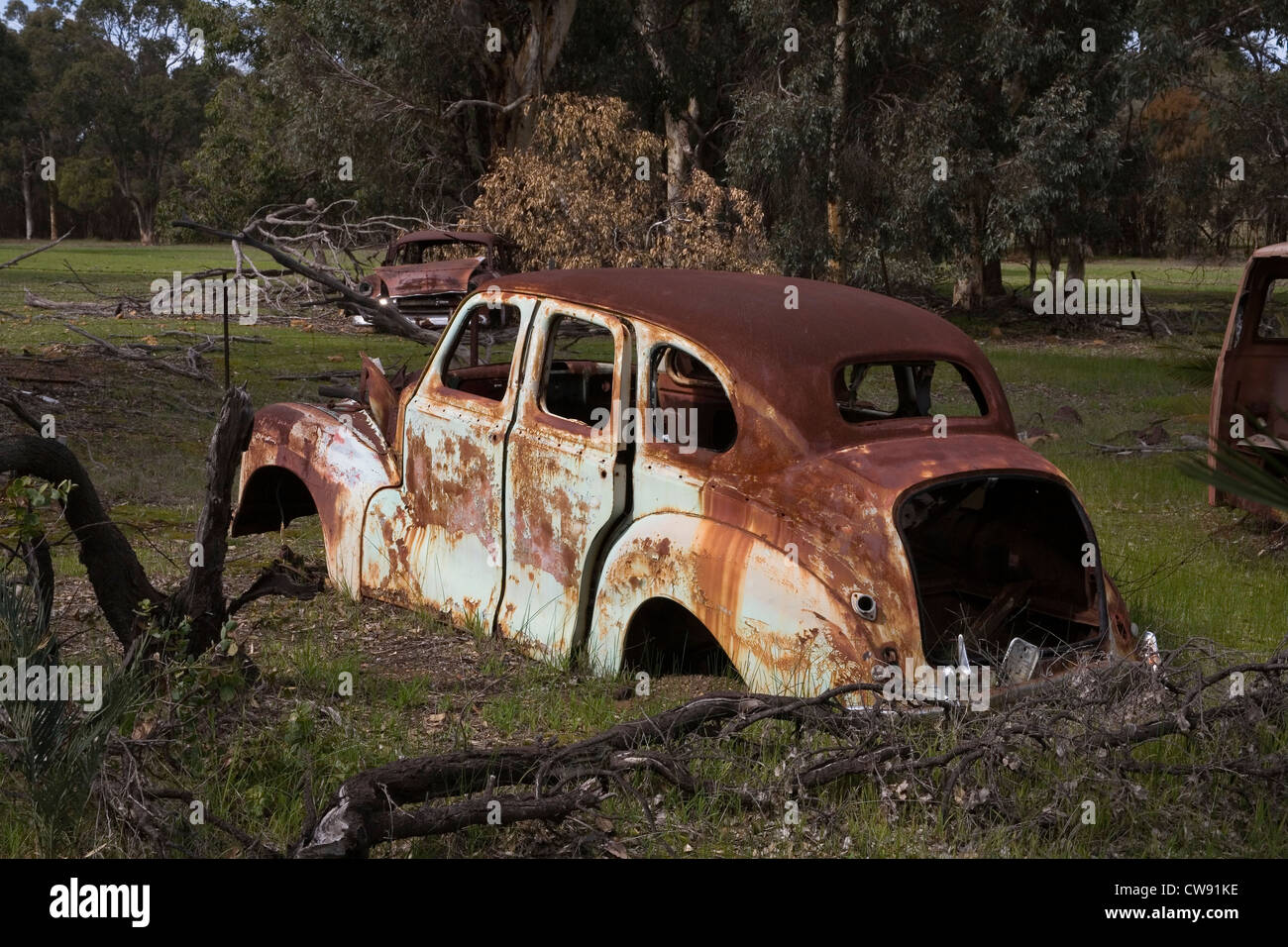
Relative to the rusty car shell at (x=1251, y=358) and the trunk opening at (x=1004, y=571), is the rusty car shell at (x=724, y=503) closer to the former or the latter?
the trunk opening at (x=1004, y=571)

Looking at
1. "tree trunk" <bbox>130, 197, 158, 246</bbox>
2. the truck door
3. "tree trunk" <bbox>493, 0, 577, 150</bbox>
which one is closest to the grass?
the truck door

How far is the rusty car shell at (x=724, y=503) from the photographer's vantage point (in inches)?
186

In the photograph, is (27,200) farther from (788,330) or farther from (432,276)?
(788,330)

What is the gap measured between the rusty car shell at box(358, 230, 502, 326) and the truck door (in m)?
14.3

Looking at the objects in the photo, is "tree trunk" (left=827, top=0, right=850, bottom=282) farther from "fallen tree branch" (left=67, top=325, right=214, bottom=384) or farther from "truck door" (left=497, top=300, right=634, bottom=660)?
"truck door" (left=497, top=300, right=634, bottom=660)

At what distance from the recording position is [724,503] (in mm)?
5055

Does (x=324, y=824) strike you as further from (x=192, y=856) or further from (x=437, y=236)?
(x=437, y=236)

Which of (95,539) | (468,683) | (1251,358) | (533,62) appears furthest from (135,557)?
(533,62)

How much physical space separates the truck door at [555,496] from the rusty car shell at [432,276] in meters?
14.3

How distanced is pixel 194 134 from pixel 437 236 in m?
56.5

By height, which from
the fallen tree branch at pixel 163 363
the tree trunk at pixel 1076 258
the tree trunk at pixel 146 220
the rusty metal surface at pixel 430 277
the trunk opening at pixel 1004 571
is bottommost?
the trunk opening at pixel 1004 571

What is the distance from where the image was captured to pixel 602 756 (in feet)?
13.7

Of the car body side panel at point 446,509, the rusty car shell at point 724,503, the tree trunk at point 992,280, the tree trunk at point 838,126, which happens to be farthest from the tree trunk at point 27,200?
the rusty car shell at point 724,503

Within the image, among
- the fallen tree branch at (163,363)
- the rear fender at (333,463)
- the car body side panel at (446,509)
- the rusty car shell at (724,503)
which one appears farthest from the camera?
the fallen tree branch at (163,363)
